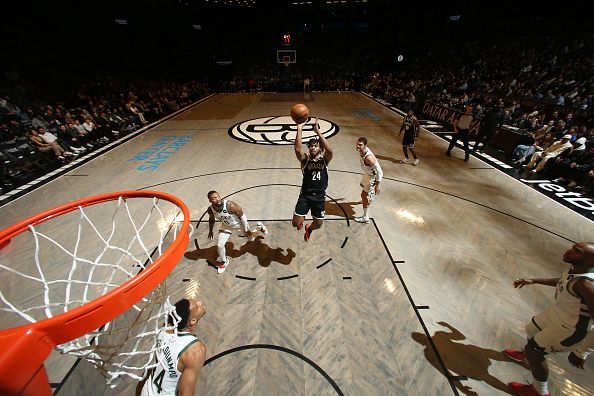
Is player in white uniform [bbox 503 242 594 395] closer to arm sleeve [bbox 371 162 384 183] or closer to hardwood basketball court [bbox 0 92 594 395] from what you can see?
hardwood basketball court [bbox 0 92 594 395]

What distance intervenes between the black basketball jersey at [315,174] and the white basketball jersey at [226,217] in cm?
121

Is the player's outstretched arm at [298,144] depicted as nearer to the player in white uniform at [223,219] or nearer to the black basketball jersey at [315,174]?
the black basketball jersey at [315,174]

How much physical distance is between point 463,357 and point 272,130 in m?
10.8

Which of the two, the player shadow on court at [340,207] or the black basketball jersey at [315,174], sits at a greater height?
the black basketball jersey at [315,174]

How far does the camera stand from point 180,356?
80.7 inches

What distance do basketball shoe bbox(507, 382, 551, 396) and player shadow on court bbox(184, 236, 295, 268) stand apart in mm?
3037

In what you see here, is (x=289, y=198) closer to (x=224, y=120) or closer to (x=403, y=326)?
(x=403, y=326)

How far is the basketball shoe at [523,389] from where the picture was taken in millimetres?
2750

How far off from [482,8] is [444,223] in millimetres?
28130

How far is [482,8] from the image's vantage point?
78.9 ft

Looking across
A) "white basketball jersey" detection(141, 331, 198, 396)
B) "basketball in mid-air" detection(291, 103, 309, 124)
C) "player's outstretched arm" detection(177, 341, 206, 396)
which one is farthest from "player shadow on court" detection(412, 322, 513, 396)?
"basketball in mid-air" detection(291, 103, 309, 124)

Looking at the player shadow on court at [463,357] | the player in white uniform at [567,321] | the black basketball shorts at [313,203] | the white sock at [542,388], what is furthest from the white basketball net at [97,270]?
the white sock at [542,388]

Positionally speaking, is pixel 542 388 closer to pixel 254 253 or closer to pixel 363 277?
pixel 363 277

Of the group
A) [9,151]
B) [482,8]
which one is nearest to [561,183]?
[9,151]
